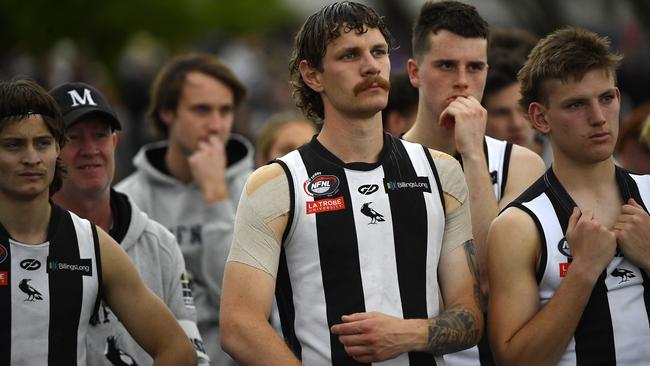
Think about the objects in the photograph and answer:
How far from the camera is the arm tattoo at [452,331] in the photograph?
5473mm

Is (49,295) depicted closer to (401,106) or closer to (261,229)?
(261,229)

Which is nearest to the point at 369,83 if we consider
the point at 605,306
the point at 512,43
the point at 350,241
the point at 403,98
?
the point at 350,241

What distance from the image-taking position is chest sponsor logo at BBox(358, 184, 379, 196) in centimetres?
564

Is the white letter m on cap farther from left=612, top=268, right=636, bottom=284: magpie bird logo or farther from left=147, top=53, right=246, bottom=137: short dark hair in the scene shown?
left=612, top=268, right=636, bottom=284: magpie bird logo

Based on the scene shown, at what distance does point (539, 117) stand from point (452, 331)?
116 centimetres

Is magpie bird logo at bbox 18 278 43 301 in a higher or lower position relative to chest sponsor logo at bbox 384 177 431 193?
lower

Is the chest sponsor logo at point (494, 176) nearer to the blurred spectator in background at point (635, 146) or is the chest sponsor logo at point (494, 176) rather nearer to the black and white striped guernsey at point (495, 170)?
the black and white striped guernsey at point (495, 170)

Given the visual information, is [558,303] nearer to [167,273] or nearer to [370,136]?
[370,136]

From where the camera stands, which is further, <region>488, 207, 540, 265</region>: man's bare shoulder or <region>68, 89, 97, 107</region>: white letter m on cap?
<region>68, 89, 97, 107</region>: white letter m on cap

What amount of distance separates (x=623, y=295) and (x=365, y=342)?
3.96 feet

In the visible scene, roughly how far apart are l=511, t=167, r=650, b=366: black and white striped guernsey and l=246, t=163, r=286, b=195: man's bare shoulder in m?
1.17

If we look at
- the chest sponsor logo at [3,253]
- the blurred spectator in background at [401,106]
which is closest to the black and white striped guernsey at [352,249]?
the chest sponsor logo at [3,253]

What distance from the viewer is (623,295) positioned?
18.4 ft

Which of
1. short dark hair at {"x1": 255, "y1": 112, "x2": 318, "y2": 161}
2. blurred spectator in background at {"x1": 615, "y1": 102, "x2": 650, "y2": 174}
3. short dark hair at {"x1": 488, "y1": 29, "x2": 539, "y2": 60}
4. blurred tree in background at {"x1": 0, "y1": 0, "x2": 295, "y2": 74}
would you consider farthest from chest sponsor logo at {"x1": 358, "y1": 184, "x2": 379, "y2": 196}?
blurred tree in background at {"x1": 0, "y1": 0, "x2": 295, "y2": 74}
